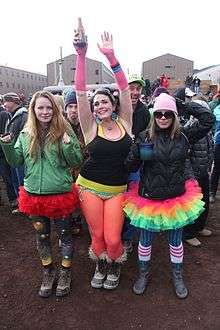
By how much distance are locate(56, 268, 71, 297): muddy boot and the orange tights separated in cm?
54

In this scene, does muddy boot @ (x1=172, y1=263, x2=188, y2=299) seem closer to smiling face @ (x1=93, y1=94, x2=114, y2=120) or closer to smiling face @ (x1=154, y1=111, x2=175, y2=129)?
smiling face @ (x1=154, y1=111, x2=175, y2=129)

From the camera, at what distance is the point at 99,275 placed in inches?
141

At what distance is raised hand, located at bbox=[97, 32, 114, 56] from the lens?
3135mm

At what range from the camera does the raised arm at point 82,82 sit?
120 inches

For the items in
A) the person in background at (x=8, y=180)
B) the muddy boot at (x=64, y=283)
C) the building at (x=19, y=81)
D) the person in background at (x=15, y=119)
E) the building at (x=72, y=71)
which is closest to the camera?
the muddy boot at (x=64, y=283)

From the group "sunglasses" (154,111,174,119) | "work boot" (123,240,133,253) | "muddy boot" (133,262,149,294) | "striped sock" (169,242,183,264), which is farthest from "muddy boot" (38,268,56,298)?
"sunglasses" (154,111,174,119)

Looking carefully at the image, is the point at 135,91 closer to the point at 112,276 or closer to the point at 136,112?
the point at 136,112

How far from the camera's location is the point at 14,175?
6066 millimetres

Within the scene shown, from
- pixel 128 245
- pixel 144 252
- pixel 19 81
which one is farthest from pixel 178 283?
pixel 19 81

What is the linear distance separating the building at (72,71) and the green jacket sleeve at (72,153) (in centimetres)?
3089

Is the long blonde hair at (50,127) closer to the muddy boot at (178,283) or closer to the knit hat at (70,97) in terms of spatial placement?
the knit hat at (70,97)

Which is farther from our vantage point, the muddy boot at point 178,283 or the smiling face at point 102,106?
the muddy boot at point 178,283

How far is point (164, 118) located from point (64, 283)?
195 cm

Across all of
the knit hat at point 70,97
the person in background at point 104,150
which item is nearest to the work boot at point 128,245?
the person in background at point 104,150
